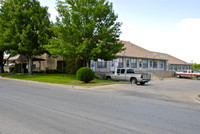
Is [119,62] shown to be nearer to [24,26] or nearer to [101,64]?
[101,64]

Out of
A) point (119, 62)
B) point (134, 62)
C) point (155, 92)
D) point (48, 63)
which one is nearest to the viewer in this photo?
point (155, 92)

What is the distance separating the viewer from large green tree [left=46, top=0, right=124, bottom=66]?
853 inches

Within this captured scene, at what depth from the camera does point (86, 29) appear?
22.2 meters

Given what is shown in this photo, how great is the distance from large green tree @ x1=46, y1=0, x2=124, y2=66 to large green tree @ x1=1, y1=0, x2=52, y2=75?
13.2 ft

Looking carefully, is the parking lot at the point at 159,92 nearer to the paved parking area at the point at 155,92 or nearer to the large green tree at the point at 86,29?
the paved parking area at the point at 155,92

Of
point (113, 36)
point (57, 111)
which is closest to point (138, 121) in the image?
point (57, 111)

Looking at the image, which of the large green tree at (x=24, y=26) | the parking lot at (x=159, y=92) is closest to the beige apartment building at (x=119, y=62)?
the large green tree at (x=24, y=26)

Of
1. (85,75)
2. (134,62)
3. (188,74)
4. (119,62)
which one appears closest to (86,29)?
(85,75)

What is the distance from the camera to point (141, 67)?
3941 centimetres

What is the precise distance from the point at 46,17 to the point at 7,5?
585 cm

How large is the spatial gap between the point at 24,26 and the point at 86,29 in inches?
448

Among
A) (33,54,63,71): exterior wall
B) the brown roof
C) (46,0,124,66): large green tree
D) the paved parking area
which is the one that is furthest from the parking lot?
(33,54,63,71): exterior wall

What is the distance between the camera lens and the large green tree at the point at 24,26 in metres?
25.7

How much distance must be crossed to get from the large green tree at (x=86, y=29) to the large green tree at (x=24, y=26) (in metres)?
4.03
